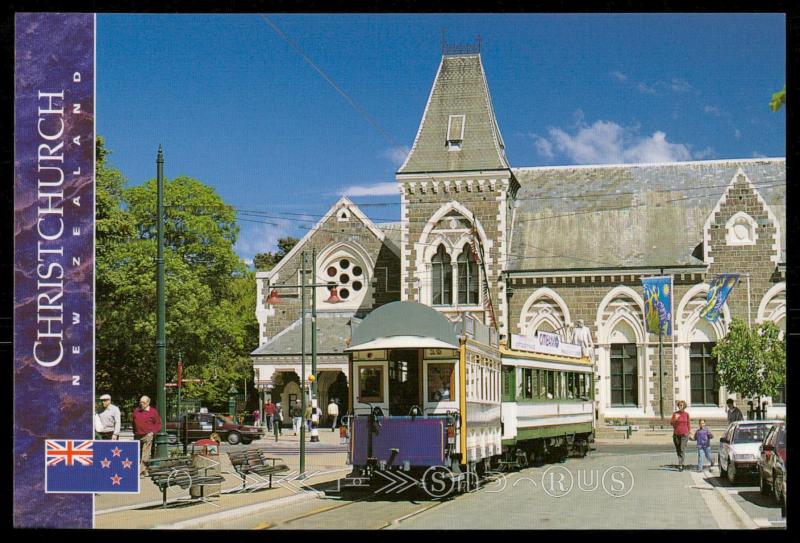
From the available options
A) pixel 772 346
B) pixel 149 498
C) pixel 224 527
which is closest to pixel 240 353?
pixel 772 346

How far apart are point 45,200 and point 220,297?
16224 mm

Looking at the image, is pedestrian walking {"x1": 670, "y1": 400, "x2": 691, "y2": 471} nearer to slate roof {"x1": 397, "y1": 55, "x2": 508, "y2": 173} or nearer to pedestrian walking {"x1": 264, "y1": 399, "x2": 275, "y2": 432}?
pedestrian walking {"x1": 264, "y1": 399, "x2": 275, "y2": 432}

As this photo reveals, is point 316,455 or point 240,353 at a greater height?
point 240,353

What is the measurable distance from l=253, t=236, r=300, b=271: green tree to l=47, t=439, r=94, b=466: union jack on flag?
3814 centimetres

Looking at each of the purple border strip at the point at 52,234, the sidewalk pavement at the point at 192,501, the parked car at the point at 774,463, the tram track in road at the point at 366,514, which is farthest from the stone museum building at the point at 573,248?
the purple border strip at the point at 52,234

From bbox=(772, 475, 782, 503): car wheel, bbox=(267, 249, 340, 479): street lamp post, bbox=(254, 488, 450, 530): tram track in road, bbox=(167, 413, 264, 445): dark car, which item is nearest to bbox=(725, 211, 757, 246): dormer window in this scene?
bbox=(267, 249, 340, 479): street lamp post

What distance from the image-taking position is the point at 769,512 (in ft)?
56.3

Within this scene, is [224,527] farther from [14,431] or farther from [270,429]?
[270,429]

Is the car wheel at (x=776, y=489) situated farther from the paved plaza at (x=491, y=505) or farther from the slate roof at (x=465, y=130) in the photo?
the slate roof at (x=465, y=130)

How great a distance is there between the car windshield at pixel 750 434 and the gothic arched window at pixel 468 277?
24170 millimetres

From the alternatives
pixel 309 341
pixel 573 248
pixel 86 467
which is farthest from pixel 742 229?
pixel 86 467

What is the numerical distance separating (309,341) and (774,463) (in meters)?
22.1

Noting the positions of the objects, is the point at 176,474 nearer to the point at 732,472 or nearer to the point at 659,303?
the point at 732,472
